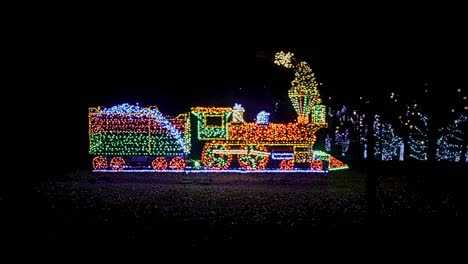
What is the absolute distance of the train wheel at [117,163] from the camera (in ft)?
58.7

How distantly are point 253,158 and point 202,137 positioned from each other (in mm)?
2265

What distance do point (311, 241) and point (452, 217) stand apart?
3.75 meters

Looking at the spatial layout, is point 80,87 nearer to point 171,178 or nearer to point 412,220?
point 171,178

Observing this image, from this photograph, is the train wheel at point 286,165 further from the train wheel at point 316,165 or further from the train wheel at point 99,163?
the train wheel at point 99,163

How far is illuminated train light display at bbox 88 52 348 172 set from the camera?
17.6 meters

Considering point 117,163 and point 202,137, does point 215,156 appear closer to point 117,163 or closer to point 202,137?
point 202,137

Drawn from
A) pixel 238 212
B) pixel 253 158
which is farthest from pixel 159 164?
pixel 238 212

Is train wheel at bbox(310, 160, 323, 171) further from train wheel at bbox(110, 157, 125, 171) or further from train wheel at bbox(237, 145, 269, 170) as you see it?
train wheel at bbox(110, 157, 125, 171)

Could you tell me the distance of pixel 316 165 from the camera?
18.0 m

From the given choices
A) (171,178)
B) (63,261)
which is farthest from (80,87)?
(63,261)

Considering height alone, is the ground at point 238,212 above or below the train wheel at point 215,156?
below

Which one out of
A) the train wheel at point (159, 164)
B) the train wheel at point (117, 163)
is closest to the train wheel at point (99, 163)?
the train wheel at point (117, 163)

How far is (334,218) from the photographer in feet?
30.0

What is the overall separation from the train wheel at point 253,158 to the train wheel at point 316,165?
1.88 m
